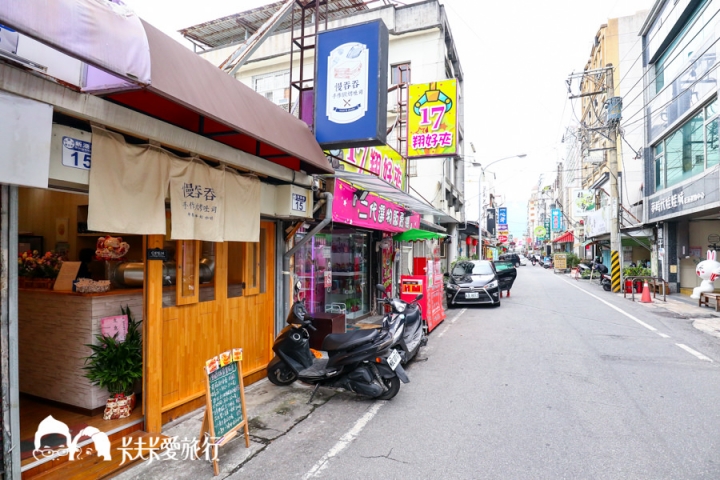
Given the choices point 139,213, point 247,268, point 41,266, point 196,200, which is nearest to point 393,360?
point 247,268

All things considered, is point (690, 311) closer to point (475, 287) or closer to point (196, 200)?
point (475, 287)

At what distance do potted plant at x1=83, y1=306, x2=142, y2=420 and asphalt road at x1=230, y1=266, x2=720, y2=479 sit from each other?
1.70 m

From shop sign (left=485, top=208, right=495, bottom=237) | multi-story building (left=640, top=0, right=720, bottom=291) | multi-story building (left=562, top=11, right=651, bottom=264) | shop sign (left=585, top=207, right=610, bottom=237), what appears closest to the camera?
multi-story building (left=640, top=0, right=720, bottom=291)

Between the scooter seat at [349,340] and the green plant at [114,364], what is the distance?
223 centimetres

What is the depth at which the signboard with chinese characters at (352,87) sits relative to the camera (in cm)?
576

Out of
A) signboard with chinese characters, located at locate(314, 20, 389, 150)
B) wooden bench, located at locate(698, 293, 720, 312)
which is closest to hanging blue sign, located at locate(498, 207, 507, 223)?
wooden bench, located at locate(698, 293, 720, 312)

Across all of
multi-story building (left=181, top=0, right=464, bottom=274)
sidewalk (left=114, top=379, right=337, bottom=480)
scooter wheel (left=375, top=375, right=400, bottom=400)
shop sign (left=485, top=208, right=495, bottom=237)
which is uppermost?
multi-story building (left=181, top=0, right=464, bottom=274)

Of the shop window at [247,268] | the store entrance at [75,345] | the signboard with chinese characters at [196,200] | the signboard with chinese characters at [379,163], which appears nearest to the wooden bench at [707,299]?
the signboard with chinese characters at [379,163]

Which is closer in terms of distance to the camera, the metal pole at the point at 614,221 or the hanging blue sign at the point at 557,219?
the metal pole at the point at 614,221

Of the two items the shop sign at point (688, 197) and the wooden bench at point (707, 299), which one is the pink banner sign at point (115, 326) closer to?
the wooden bench at point (707, 299)

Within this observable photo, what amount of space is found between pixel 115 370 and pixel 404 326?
3.96 meters

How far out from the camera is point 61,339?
14.5ft

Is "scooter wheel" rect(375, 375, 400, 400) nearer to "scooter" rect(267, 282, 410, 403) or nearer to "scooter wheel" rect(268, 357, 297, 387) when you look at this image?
"scooter" rect(267, 282, 410, 403)

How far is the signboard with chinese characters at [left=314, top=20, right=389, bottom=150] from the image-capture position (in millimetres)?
5758
